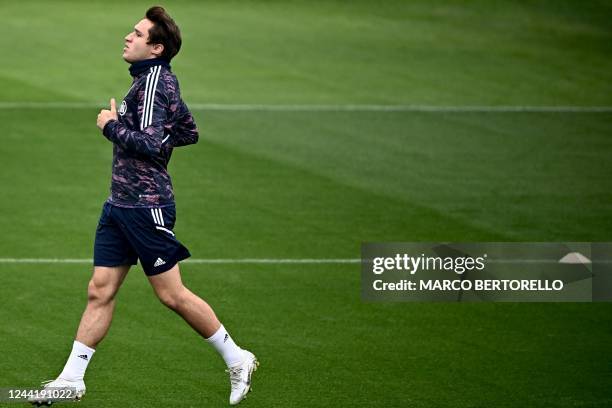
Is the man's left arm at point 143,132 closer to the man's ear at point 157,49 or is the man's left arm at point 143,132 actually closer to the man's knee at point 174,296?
the man's ear at point 157,49

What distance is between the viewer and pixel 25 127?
1800 cm

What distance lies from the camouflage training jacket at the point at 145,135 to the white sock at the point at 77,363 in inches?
36.1

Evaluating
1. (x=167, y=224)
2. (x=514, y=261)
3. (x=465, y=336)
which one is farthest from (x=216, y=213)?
(x=167, y=224)

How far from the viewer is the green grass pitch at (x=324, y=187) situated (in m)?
10.1

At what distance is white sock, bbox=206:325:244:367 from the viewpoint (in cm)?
927

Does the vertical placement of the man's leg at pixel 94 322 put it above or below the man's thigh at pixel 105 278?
below

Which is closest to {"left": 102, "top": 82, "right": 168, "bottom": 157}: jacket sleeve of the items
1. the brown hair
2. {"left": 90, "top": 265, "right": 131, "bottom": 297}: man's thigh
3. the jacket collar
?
the jacket collar

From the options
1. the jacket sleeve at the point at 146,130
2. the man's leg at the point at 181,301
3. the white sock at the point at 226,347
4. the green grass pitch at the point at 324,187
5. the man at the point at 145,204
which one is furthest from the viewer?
the green grass pitch at the point at 324,187

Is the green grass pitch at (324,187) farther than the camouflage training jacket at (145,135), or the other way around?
the green grass pitch at (324,187)

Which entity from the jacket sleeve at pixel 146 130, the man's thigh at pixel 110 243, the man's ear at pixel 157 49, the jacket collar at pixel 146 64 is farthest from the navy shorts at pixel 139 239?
the man's ear at pixel 157 49

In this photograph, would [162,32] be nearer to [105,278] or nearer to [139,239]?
[139,239]

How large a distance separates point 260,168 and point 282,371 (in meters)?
6.67

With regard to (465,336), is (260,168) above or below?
above

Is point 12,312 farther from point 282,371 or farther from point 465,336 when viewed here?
point 465,336
